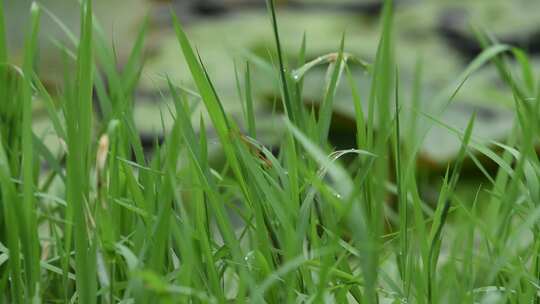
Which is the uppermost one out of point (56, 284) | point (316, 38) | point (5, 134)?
point (5, 134)

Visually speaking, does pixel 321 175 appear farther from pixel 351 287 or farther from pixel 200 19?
pixel 200 19

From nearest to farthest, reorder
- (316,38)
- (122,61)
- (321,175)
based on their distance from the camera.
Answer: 1. (321,175)
2. (122,61)
3. (316,38)

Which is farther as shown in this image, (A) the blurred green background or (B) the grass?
(A) the blurred green background

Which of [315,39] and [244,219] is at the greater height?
[244,219]

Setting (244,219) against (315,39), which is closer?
(244,219)

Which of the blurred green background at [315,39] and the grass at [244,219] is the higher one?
the grass at [244,219]

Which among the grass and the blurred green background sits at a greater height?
the grass

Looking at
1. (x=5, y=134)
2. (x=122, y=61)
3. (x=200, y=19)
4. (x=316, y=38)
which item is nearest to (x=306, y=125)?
(x=5, y=134)

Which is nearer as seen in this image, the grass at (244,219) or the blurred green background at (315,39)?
the grass at (244,219)
